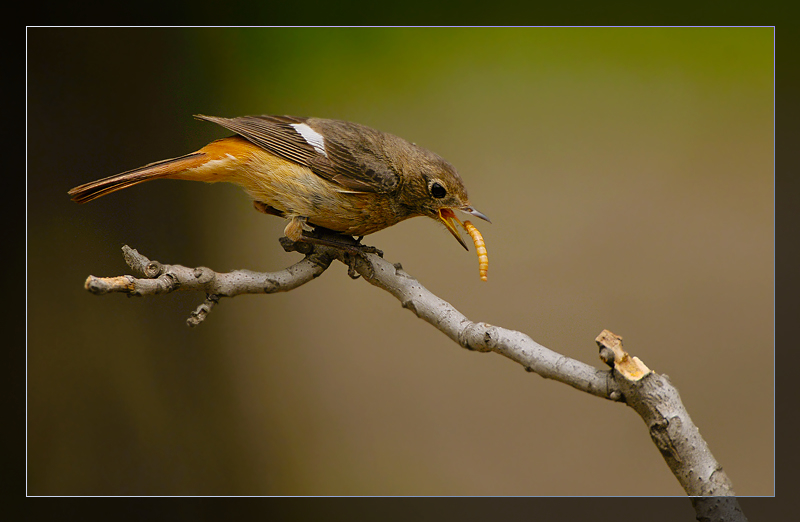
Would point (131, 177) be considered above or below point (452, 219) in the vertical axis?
above

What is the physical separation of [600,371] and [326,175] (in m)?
1.23

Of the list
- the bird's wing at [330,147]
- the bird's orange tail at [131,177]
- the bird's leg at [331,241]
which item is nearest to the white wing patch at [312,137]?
the bird's wing at [330,147]

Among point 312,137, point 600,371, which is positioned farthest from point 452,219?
point 600,371

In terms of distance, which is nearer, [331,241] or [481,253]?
[481,253]

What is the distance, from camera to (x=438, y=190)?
2.39 metres

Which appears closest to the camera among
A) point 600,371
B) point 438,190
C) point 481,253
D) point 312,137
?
point 600,371

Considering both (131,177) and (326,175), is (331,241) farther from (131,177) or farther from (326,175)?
(131,177)

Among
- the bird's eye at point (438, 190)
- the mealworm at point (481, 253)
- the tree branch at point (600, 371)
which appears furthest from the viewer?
the bird's eye at point (438, 190)

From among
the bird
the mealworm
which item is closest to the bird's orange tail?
the bird

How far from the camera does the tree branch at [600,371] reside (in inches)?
72.8

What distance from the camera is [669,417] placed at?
185 centimetres

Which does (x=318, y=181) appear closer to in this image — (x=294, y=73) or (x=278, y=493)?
(x=294, y=73)

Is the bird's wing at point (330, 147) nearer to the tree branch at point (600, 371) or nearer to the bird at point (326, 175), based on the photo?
the bird at point (326, 175)

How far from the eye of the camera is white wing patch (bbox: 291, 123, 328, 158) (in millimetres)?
2463
